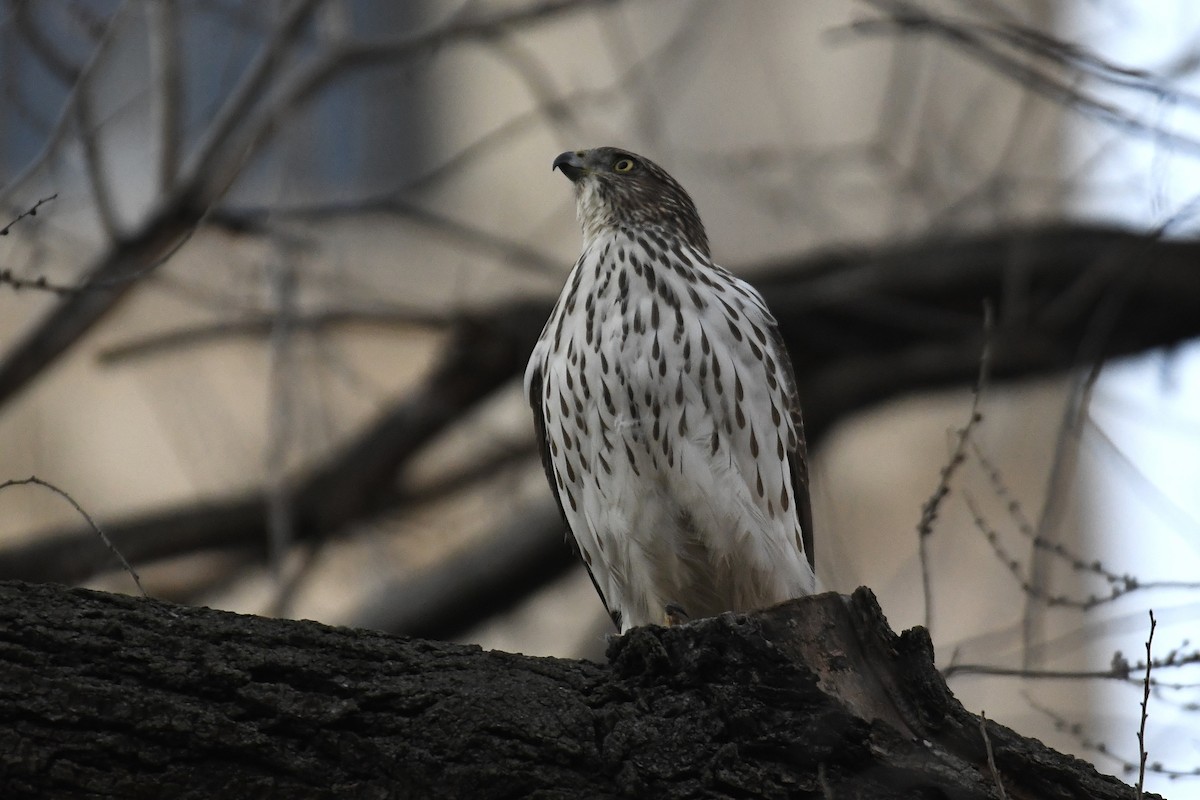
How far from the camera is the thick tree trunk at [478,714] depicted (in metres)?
2.27

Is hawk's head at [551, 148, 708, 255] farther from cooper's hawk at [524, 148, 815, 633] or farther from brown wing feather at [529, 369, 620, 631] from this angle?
brown wing feather at [529, 369, 620, 631]

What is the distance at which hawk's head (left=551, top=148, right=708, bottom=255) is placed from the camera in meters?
4.39

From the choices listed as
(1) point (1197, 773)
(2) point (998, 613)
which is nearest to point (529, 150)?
(2) point (998, 613)

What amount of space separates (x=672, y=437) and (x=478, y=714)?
4.07 feet

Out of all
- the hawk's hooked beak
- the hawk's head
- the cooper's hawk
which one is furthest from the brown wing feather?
the hawk's hooked beak

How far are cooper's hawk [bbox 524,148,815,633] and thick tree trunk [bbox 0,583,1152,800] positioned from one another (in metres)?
0.93

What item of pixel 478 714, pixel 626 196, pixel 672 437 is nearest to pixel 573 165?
pixel 626 196

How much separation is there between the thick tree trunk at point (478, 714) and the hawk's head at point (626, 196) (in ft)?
6.30

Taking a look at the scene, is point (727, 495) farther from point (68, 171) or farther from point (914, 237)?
point (68, 171)

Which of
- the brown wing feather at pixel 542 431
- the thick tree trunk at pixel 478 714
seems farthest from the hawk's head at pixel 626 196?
the thick tree trunk at pixel 478 714

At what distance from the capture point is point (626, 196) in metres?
4.46

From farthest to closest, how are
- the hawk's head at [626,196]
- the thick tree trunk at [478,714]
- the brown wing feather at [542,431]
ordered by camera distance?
the hawk's head at [626,196]
the brown wing feather at [542,431]
the thick tree trunk at [478,714]

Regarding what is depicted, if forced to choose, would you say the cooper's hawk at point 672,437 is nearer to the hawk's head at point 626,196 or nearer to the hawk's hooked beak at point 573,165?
the hawk's head at point 626,196

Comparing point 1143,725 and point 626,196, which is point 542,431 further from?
point 1143,725
